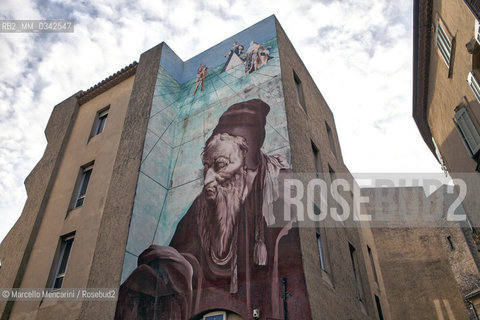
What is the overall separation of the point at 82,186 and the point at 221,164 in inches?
239

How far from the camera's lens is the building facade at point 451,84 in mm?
11234

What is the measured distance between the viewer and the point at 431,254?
24.4 m

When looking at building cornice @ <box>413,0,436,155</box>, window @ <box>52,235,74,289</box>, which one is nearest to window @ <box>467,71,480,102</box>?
building cornice @ <box>413,0,436,155</box>

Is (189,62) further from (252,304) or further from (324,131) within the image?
(252,304)

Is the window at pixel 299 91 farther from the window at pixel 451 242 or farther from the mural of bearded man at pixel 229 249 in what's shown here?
the window at pixel 451 242

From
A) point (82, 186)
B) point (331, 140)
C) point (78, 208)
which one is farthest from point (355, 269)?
point (82, 186)

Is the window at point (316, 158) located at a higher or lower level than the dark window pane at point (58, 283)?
higher

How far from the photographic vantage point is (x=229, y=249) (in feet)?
36.1

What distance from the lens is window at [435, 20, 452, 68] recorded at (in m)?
12.9

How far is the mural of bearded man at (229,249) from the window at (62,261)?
3225 mm

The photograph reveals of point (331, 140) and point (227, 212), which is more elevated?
point (331, 140)

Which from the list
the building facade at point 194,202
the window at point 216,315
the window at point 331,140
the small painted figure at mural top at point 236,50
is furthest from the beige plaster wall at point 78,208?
the window at point 331,140

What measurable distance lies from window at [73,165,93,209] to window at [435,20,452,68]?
13.7 meters

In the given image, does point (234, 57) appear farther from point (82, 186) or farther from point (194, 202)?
point (82, 186)
